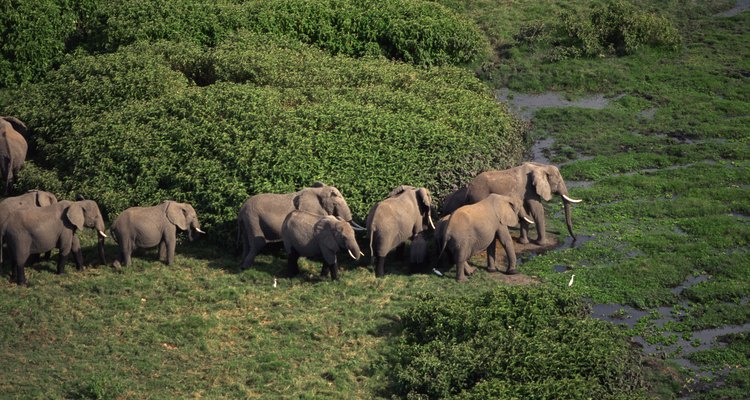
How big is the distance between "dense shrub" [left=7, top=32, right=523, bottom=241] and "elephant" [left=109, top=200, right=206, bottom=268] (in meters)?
0.75

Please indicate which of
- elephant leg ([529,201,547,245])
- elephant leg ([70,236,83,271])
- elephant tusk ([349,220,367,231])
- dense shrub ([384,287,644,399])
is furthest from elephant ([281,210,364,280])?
elephant leg ([529,201,547,245])

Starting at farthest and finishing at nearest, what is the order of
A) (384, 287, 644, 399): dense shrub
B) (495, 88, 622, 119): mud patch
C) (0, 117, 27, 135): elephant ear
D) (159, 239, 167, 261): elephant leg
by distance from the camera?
(495, 88, 622, 119): mud patch
(0, 117, 27, 135): elephant ear
(159, 239, 167, 261): elephant leg
(384, 287, 644, 399): dense shrub

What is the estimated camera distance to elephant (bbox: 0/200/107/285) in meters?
18.1

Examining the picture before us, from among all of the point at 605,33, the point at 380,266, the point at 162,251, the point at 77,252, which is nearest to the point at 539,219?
the point at 380,266

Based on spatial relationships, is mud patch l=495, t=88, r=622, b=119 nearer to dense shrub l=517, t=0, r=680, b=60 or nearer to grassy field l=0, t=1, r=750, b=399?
grassy field l=0, t=1, r=750, b=399

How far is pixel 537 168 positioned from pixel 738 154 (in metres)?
5.31

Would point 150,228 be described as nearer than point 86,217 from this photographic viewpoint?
No

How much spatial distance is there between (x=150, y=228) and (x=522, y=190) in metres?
6.07

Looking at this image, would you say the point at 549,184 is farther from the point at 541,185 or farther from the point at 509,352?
the point at 509,352

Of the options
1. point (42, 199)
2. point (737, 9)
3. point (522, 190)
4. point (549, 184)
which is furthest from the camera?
point (737, 9)

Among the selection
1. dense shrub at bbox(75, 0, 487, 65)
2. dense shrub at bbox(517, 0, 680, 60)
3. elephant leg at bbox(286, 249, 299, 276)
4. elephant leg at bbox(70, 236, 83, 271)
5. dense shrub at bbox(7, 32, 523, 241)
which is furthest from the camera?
dense shrub at bbox(517, 0, 680, 60)

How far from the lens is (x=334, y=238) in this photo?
18.1 meters

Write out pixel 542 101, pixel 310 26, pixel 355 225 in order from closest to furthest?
1. pixel 355 225
2. pixel 542 101
3. pixel 310 26

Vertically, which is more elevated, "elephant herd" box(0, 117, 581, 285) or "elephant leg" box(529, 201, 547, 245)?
"elephant herd" box(0, 117, 581, 285)
